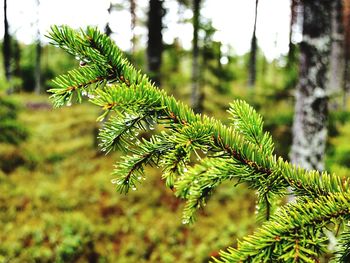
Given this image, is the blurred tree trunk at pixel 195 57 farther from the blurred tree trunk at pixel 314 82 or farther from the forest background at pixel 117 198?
the blurred tree trunk at pixel 314 82

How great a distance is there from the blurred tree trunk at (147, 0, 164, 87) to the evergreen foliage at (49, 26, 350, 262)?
25.5 feet

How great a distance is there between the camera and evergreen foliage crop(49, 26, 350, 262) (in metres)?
0.87

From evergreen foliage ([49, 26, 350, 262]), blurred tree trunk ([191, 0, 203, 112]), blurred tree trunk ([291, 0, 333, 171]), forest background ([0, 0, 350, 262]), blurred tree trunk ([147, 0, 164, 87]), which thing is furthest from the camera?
blurred tree trunk ([191, 0, 203, 112])

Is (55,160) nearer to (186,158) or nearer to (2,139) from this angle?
(2,139)

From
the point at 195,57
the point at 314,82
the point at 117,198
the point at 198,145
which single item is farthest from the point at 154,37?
the point at 198,145

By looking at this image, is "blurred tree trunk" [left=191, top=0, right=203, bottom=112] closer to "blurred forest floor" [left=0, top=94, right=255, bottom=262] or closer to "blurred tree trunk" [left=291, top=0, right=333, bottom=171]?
"blurred forest floor" [left=0, top=94, right=255, bottom=262]

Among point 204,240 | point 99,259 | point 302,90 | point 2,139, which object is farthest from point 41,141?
point 302,90

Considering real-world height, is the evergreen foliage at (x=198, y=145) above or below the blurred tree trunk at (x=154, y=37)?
below

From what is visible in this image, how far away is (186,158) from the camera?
102 centimetres

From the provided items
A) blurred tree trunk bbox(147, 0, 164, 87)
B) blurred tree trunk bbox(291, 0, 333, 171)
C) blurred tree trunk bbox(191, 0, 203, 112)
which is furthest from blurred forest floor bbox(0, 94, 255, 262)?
blurred tree trunk bbox(147, 0, 164, 87)

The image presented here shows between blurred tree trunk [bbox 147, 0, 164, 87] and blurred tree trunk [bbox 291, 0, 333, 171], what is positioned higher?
blurred tree trunk [bbox 147, 0, 164, 87]

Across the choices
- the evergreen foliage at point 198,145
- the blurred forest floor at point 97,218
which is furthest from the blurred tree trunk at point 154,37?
the evergreen foliage at point 198,145

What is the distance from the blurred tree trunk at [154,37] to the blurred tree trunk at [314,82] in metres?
5.00

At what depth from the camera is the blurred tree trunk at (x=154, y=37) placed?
28.8 ft
